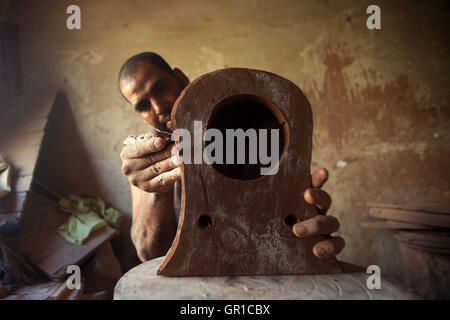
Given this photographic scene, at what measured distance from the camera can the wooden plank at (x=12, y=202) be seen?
2660mm

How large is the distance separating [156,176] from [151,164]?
5 cm

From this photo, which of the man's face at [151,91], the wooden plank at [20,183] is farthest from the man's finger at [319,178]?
the wooden plank at [20,183]

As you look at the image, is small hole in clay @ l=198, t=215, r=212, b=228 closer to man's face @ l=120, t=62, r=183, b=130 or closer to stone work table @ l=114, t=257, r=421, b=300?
stone work table @ l=114, t=257, r=421, b=300

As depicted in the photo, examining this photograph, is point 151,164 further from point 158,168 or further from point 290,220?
point 290,220

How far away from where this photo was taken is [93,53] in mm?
3182

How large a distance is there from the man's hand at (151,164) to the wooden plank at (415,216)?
6.70ft

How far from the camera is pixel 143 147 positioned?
118 cm

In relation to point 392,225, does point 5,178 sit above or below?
above

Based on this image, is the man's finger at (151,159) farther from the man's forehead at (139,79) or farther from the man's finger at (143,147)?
the man's forehead at (139,79)

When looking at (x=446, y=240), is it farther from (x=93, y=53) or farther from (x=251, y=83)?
(x=93, y=53)

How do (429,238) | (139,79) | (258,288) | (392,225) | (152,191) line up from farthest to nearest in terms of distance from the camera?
(392,225)
(429,238)
(139,79)
(152,191)
(258,288)

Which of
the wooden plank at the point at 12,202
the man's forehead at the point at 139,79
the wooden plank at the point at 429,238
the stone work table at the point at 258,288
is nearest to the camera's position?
the stone work table at the point at 258,288

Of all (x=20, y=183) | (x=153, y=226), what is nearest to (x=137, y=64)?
(x=153, y=226)
